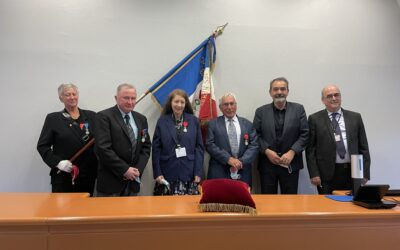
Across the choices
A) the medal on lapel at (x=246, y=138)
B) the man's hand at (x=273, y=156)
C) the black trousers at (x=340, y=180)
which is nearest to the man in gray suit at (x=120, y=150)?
the medal on lapel at (x=246, y=138)

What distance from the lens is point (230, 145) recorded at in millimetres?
2627

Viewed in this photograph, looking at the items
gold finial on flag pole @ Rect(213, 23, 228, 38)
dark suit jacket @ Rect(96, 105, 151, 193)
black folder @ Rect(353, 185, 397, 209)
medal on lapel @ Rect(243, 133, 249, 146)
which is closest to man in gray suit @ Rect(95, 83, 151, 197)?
dark suit jacket @ Rect(96, 105, 151, 193)

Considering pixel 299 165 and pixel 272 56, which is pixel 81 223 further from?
pixel 272 56

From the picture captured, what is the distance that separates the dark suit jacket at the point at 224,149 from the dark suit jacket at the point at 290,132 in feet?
0.36

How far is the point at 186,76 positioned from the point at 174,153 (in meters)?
0.97

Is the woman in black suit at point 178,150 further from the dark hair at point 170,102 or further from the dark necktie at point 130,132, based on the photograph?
the dark necktie at point 130,132

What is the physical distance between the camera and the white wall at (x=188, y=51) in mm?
2885

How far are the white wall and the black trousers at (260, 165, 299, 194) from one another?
713mm

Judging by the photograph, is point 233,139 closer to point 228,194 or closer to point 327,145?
point 327,145

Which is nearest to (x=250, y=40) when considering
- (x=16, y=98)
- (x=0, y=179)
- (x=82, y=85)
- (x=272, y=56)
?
(x=272, y=56)

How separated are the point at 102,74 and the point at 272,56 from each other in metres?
1.96

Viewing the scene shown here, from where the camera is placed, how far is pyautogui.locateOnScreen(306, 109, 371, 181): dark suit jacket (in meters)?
2.50

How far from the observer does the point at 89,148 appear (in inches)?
99.6

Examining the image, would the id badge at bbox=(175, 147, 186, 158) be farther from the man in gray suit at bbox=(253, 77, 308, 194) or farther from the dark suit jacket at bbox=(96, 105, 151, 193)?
the man in gray suit at bbox=(253, 77, 308, 194)
